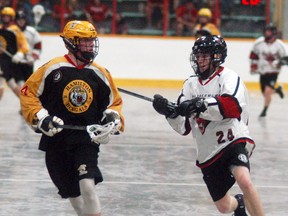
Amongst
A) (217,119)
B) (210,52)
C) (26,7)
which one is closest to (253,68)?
(26,7)

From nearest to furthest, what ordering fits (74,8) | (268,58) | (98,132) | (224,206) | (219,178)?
1. (98,132)
2. (219,178)
3. (224,206)
4. (268,58)
5. (74,8)

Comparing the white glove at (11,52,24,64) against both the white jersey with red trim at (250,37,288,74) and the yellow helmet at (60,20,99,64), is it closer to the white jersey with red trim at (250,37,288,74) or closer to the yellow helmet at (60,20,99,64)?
the white jersey with red trim at (250,37,288,74)

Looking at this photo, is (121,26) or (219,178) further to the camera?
(121,26)

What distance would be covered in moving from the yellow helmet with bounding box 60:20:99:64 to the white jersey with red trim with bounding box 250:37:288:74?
9037mm

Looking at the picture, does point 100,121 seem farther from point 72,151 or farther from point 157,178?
point 157,178

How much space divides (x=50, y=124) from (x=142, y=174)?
3.67m

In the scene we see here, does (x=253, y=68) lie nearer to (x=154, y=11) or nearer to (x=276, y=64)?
(x=276, y=64)

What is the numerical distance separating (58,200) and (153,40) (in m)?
12.0

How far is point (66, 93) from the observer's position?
243 inches

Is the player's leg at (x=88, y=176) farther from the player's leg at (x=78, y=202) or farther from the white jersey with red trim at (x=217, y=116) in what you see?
the white jersey with red trim at (x=217, y=116)

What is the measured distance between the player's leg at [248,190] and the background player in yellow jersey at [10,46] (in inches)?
314

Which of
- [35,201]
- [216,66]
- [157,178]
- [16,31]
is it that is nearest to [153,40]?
[16,31]

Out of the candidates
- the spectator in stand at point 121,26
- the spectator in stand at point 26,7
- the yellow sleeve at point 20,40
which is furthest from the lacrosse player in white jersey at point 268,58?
the spectator in stand at point 26,7

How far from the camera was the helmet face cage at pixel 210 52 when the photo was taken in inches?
253
